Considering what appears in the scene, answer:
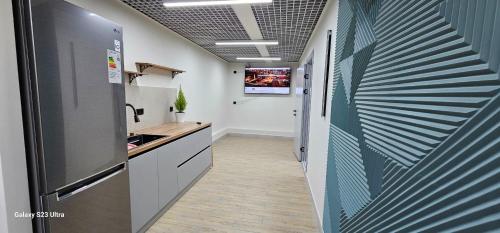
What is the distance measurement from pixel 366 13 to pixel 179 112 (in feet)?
10.6

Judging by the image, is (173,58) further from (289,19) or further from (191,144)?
(289,19)

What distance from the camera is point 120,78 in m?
1.60

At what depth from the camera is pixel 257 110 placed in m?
7.15

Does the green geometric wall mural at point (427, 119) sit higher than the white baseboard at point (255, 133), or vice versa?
the green geometric wall mural at point (427, 119)

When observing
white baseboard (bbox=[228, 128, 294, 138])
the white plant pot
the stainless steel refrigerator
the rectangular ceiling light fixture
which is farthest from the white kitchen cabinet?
white baseboard (bbox=[228, 128, 294, 138])

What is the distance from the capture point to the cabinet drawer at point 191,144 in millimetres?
2732

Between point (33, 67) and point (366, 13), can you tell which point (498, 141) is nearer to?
point (366, 13)

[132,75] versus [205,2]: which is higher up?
[205,2]

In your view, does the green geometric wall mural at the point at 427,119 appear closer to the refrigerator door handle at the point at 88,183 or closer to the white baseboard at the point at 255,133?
the refrigerator door handle at the point at 88,183

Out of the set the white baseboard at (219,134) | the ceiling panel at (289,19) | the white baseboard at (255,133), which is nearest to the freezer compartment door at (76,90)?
the ceiling panel at (289,19)

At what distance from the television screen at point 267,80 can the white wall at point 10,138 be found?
6114mm

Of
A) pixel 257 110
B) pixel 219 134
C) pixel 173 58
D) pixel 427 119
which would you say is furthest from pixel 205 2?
pixel 257 110

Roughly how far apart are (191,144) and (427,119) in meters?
2.81

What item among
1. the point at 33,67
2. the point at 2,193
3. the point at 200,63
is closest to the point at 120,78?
the point at 33,67
